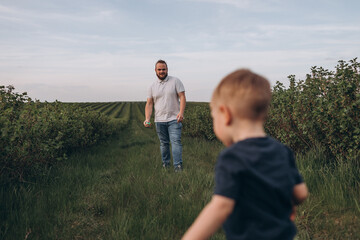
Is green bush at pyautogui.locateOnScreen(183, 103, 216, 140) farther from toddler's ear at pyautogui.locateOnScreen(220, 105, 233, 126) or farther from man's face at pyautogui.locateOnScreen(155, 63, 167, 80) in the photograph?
toddler's ear at pyautogui.locateOnScreen(220, 105, 233, 126)

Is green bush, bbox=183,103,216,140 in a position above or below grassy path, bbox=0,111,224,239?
above

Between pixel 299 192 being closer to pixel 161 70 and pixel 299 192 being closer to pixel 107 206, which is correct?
pixel 107 206

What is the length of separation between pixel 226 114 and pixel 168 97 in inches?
178

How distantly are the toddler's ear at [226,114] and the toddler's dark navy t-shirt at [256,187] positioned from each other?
120 mm

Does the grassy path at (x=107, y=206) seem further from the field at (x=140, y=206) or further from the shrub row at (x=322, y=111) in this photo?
the shrub row at (x=322, y=111)

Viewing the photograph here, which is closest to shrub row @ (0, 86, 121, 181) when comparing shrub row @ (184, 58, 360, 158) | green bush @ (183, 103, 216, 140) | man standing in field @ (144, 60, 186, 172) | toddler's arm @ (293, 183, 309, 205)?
man standing in field @ (144, 60, 186, 172)

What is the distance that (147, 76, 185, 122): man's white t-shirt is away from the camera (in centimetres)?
574

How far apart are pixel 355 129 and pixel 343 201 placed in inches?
49.8

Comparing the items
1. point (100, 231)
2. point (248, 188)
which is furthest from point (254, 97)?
point (100, 231)

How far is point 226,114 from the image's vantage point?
1.26 metres

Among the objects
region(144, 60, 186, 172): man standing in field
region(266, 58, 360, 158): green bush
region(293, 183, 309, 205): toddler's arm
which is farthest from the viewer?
region(144, 60, 186, 172): man standing in field

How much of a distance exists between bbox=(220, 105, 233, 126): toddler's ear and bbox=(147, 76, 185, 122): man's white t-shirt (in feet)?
14.7

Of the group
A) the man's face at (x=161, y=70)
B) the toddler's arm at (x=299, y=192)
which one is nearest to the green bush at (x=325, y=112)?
the man's face at (x=161, y=70)

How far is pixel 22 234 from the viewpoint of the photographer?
2.93 meters
